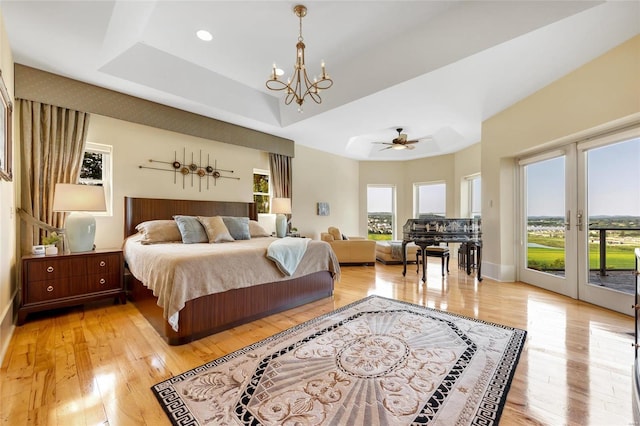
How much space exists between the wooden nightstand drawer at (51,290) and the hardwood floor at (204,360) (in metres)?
0.23

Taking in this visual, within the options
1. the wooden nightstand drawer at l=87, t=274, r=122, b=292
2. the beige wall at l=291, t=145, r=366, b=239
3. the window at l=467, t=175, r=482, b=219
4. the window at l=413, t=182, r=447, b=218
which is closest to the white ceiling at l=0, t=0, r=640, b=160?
the beige wall at l=291, t=145, r=366, b=239

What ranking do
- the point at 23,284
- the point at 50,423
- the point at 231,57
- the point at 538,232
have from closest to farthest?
the point at 50,423 → the point at 23,284 → the point at 231,57 → the point at 538,232

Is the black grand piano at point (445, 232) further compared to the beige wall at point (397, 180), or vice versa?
the beige wall at point (397, 180)

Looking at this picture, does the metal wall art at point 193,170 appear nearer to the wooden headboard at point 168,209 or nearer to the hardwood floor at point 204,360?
the wooden headboard at point 168,209

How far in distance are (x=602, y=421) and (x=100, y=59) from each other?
5025mm

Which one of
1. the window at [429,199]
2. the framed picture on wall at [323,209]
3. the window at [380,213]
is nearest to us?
the framed picture on wall at [323,209]

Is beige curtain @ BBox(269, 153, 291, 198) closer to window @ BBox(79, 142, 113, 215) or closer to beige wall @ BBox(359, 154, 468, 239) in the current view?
window @ BBox(79, 142, 113, 215)

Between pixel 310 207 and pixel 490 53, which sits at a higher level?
pixel 490 53

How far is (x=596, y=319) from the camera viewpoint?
9.18 ft

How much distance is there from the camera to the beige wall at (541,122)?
273 cm

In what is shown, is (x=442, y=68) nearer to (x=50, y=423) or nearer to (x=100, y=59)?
(x=100, y=59)

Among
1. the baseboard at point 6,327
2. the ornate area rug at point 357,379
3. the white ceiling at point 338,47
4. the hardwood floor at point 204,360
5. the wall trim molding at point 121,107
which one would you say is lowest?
the hardwood floor at point 204,360

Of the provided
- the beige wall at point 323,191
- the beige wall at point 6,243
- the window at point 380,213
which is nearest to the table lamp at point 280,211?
the beige wall at point 323,191

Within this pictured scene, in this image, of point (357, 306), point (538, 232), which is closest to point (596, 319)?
point (538, 232)
